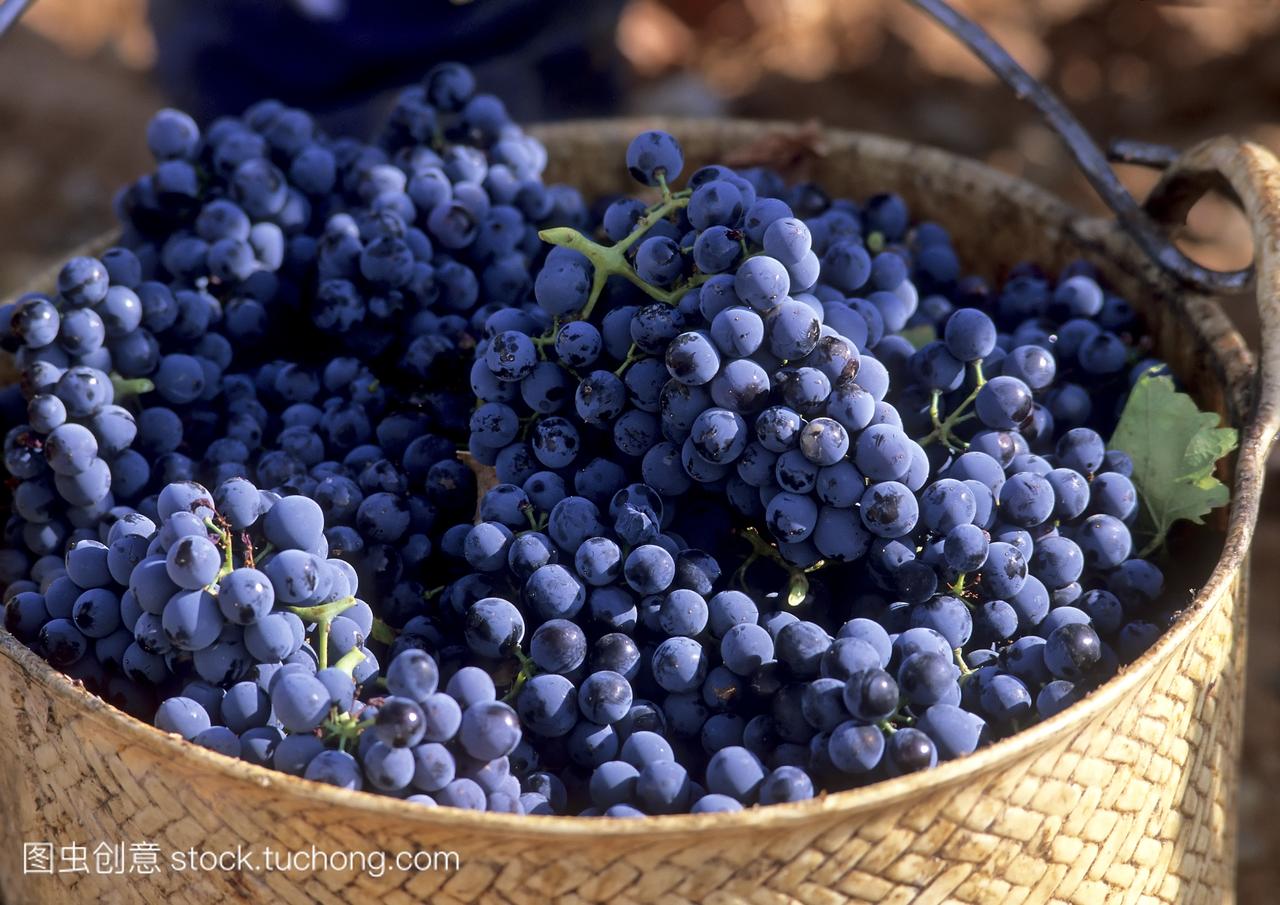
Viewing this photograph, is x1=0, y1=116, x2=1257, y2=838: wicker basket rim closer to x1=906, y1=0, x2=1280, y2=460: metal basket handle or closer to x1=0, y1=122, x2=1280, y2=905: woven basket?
x1=0, y1=122, x2=1280, y2=905: woven basket

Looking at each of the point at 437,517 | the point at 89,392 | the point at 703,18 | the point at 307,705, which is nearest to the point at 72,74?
the point at 703,18

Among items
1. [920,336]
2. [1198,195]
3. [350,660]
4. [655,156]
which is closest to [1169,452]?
[920,336]

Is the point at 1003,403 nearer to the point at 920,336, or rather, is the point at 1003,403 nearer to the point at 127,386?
the point at 920,336

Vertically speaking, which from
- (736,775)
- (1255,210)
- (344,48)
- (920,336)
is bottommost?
(736,775)

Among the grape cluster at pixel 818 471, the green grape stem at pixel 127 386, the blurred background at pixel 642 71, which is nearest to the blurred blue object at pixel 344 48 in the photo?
the blurred background at pixel 642 71

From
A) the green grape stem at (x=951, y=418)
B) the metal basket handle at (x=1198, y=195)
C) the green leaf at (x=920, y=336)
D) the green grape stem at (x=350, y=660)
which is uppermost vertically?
the metal basket handle at (x=1198, y=195)

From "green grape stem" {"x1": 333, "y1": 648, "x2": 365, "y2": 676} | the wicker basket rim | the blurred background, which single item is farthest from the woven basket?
the blurred background

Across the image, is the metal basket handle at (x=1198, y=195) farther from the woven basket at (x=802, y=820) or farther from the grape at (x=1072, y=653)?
the grape at (x=1072, y=653)
